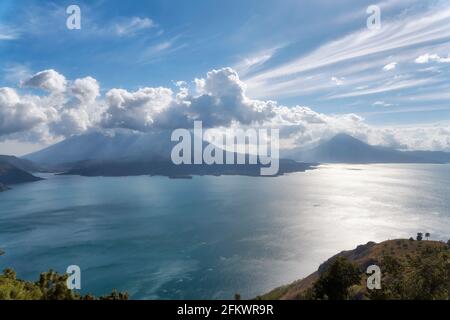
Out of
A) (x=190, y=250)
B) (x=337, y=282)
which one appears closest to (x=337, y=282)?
(x=337, y=282)

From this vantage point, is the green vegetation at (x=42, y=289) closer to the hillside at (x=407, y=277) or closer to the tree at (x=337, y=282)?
the hillside at (x=407, y=277)

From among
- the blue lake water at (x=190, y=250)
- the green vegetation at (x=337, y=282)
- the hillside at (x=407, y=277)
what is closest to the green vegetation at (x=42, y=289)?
the hillside at (x=407, y=277)

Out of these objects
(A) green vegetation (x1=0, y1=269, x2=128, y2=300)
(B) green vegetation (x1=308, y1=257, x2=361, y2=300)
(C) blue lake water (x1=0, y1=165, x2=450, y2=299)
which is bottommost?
(C) blue lake water (x1=0, y1=165, x2=450, y2=299)

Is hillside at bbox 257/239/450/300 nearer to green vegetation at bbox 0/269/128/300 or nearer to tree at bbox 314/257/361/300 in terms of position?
tree at bbox 314/257/361/300

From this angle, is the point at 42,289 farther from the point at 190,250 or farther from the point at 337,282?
the point at 190,250

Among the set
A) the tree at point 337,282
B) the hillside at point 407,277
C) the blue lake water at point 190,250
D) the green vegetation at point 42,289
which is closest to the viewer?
the green vegetation at point 42,289

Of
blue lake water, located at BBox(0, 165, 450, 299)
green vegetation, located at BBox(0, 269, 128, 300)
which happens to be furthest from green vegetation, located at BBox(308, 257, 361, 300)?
blue lake water, located at BBox(0, 165, 450, 299)
